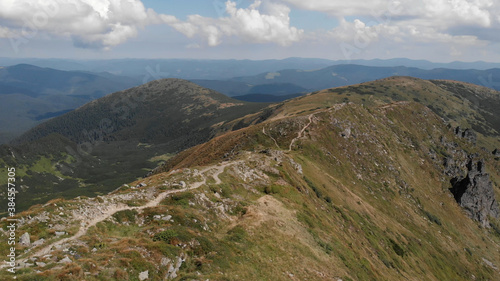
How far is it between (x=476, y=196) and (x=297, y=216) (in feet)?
367

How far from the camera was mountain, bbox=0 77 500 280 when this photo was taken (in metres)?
28.0

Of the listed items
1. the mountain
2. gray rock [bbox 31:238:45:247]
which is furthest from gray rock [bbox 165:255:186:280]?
gray rock [bbox 31:238:45:247]

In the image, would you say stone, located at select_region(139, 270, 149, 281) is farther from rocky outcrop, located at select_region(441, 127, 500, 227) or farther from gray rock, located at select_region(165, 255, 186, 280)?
rocky outcrop, located at select_region(441, 127, 500, 227)

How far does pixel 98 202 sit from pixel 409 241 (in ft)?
266

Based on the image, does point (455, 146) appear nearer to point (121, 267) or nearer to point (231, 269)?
point (231, 269)

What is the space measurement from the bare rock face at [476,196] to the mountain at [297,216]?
529 millimetres

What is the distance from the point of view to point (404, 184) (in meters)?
105

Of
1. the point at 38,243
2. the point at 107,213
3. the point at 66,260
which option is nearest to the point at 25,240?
the point at 38,243

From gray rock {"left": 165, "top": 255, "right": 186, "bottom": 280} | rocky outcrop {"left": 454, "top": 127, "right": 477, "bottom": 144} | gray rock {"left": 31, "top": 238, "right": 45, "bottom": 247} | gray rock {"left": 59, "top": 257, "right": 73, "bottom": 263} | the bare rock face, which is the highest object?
gray rock {"left": 59, "top": 257, "right": 73, "bottom": 263}

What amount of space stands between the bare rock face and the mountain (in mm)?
529

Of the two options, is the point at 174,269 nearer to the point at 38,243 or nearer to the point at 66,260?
the point at 66,260

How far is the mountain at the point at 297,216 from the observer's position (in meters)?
28.0

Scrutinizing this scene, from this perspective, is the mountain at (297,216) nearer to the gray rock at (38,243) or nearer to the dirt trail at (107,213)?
the gray rock at (38,243)

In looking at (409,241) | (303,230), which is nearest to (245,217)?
(303,230)
